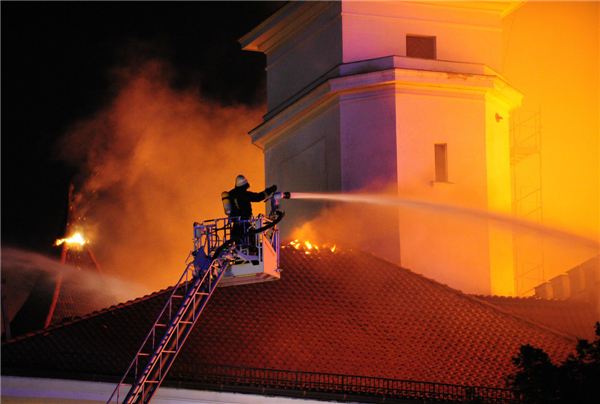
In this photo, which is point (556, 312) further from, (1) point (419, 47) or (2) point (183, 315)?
(2) point (183, 315)

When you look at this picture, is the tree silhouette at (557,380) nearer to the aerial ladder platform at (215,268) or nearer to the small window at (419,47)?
the aerial ladder platform at (215,268)

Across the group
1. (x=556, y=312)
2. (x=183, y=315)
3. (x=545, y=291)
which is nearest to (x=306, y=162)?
(x=545, y=291)

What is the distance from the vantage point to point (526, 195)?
3853 centimetres

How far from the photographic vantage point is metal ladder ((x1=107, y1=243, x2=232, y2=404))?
55.1ft

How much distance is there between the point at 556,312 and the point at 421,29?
10.3 metres

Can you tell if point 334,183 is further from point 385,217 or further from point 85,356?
point 85,356

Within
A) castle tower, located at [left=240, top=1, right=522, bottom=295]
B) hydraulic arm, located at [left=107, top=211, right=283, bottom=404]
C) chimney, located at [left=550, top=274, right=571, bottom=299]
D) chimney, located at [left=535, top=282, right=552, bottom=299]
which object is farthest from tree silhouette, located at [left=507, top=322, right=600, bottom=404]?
chimney, located at [left=535, top=282, right=552, bottom=299]

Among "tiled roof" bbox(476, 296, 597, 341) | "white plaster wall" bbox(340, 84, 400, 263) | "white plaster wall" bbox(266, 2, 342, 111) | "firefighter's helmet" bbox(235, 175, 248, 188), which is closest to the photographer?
"firefighter's helmet" bbox(235, 175, 248, 188)

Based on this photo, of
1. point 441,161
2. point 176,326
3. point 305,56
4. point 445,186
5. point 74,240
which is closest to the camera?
point 176,326

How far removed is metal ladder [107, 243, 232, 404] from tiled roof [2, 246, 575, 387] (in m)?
2.02

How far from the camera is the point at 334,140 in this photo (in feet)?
96.9

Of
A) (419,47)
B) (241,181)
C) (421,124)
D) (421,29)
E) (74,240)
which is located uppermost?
(421,29)

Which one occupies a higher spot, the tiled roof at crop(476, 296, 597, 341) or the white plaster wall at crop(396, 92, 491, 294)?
the white plaster wall at crop(396, 92, 491, 294)

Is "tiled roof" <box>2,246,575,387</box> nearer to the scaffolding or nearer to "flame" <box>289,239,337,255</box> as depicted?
"flame" <box>289,239,337,255</box>
